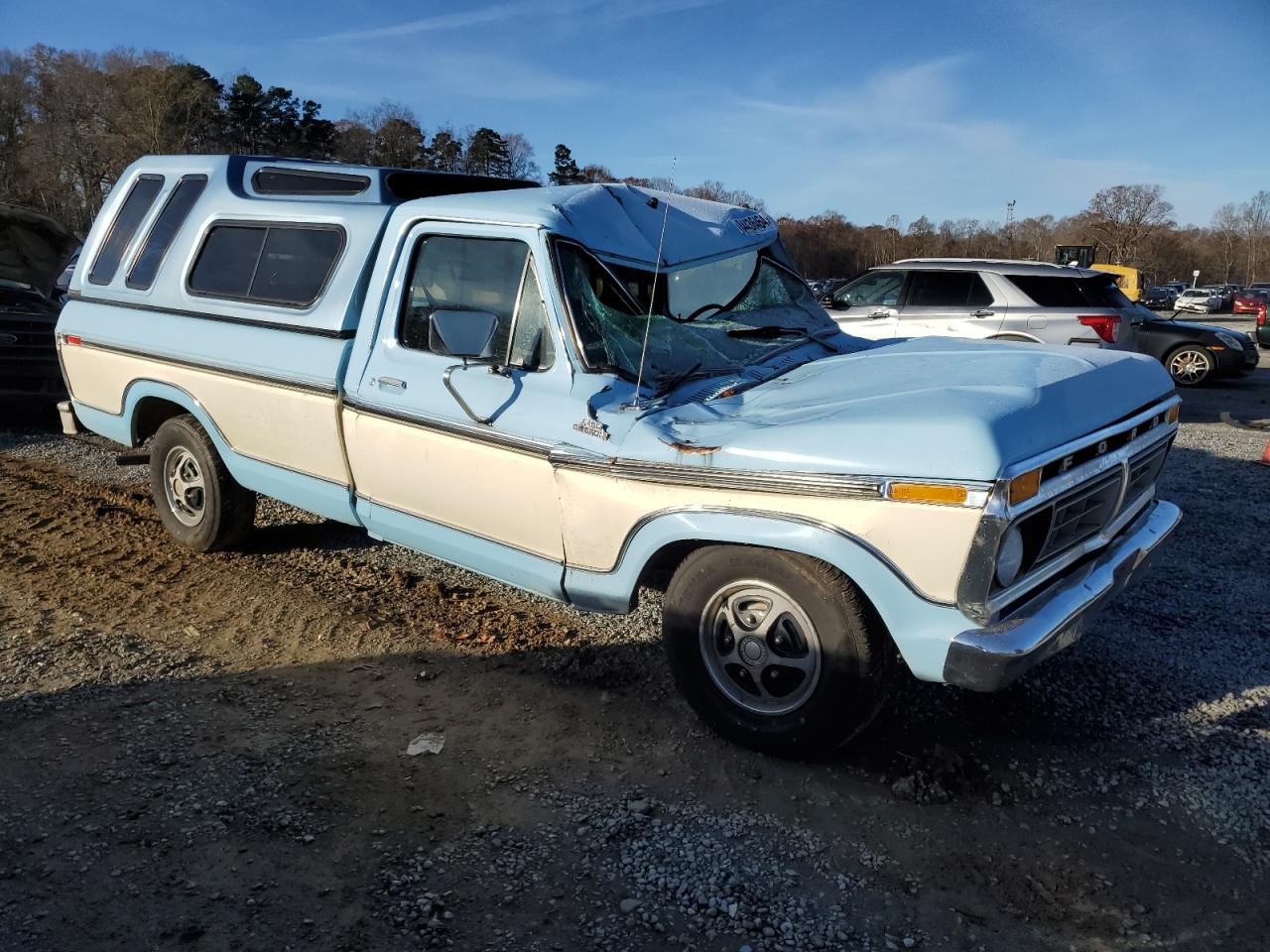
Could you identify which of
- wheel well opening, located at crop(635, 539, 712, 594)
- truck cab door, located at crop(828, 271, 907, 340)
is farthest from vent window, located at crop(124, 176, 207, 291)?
truck cab door, located at crop(828, 271, 907, 340)

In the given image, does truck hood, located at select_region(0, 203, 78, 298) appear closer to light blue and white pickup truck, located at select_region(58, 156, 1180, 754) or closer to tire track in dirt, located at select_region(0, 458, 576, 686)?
tire track in dirt, located at select_region(0, 458, 576, 686)

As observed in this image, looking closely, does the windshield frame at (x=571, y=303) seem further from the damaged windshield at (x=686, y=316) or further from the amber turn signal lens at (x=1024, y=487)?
→ the amber turn signal lens at (x=1024, y=487)

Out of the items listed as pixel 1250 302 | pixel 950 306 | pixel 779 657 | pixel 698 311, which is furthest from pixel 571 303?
pixel 1250 302

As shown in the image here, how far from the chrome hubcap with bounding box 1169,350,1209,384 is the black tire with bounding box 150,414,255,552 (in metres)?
14.3

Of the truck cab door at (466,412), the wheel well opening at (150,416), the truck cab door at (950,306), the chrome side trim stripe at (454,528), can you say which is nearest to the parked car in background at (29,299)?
the wheel well opening at (150,416)

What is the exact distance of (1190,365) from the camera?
14219 millimetres

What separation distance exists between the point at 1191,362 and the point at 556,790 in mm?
14707

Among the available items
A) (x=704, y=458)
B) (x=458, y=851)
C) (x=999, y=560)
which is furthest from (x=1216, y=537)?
(x=458, y=851)

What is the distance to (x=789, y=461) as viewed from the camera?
3.01 meters

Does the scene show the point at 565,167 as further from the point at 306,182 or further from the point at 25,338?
the point at 25,338

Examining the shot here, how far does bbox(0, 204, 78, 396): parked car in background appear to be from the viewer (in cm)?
870

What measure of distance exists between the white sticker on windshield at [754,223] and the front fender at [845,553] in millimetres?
2214

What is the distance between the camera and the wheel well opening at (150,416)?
18.6 feet

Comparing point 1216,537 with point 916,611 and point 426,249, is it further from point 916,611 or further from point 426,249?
point 426,249
